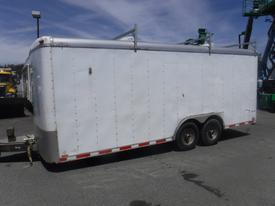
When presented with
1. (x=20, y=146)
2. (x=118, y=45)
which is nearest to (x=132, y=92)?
(x=118, y=45)

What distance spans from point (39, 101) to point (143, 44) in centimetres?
272

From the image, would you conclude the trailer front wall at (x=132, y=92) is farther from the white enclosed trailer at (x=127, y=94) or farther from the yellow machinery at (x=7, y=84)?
the yellow machinery at (x=7, y=84)

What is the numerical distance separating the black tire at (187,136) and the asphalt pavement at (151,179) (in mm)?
209

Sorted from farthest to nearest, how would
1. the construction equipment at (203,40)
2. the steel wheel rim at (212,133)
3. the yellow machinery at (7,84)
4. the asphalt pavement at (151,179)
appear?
1. the yellow machinery at (7,84)
2. the steel wheel rim at (212,133)
3. the construction equipment at (203,40)
4. the asphalt pavement at (151,179)

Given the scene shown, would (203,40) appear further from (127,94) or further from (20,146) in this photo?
A: (20,146)

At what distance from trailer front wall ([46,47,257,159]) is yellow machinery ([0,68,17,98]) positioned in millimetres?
14351

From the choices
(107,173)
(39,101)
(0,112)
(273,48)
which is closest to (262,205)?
(107,173)

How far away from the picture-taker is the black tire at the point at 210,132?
7939mm

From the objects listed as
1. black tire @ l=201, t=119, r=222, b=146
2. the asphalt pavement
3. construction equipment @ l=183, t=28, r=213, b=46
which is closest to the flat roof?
construction equipment @ l=183, t=28, r=213, b=46

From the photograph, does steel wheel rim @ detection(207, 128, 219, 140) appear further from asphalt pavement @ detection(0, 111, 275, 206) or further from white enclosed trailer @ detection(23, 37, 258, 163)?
asphalt pavement @ detection(0, 111, 275, 206)

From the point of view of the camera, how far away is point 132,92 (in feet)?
21.1

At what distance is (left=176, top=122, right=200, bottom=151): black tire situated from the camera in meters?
7.42

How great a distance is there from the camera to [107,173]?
594cm

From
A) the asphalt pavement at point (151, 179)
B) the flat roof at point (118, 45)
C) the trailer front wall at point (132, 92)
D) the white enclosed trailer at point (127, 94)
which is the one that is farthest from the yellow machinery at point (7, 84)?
the trailer front wall at point (132, 92)
